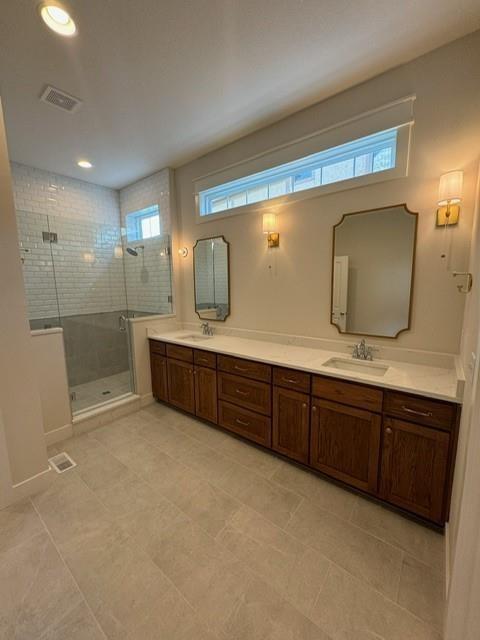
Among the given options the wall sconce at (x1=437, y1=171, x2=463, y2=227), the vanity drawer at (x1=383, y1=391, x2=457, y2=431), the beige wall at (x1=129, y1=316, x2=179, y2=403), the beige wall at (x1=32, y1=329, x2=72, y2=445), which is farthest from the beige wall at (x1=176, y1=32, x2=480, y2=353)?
the beige wall at (x1=32, y1=329, x2=72, y2=445)

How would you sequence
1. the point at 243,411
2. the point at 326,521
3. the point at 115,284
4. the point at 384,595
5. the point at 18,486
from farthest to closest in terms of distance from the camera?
the point at 115,284
the point at 243,411
the point at 18,486
the point at 326,521
the point at 384,595

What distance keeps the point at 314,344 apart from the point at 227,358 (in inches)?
32.9

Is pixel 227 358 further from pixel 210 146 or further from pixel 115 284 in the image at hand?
pixel 115 284

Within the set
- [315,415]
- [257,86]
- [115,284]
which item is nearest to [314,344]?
[315,415]

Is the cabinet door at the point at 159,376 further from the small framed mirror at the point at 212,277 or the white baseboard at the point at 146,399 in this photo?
the small framed mirror at the point at 212,277

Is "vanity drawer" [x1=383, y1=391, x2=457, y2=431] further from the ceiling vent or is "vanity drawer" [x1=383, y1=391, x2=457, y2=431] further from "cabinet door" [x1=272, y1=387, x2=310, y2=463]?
the ceiling vent

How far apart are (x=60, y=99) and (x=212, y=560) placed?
344 centimetres

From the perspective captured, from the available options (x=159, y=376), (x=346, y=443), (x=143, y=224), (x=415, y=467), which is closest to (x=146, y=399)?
(x=159, y=376)

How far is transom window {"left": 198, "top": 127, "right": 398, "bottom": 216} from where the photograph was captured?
2037 mm

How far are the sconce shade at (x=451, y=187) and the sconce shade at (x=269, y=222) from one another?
4.27 feet

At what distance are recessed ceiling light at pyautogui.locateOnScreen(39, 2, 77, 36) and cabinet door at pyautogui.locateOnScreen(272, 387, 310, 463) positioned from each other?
271 cm

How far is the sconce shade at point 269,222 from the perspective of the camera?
8.36 ft

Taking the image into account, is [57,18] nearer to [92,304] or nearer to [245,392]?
[245,392]

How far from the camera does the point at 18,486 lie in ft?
6.14
